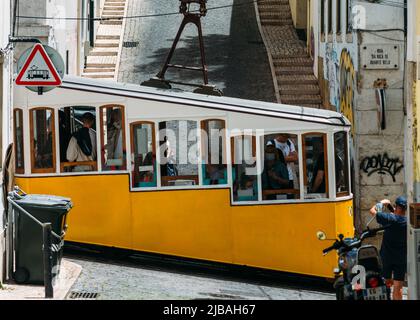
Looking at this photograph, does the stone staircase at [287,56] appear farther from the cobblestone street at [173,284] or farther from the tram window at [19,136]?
the tram window at [19,136]

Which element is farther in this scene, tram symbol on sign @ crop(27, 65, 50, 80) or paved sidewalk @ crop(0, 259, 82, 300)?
tram symbol on sign @ crop(27, 65, 50, 80)

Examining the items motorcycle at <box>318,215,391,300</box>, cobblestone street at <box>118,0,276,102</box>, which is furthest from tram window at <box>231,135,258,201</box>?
cobblestone street at <box>118,0,276,102</box>

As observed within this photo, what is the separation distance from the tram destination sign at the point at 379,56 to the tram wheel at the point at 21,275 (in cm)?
1035

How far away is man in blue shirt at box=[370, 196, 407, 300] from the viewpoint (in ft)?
47.0

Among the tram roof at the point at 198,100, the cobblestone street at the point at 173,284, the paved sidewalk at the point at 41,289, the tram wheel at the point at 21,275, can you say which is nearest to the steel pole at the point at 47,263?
the paved sidewalk at the point at 41,289

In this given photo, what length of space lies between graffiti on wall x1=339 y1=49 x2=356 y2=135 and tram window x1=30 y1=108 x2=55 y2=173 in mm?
8256

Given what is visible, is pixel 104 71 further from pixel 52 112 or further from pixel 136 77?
pixel 52 112

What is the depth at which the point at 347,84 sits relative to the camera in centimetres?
2436

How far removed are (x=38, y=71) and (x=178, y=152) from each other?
2.75 meters

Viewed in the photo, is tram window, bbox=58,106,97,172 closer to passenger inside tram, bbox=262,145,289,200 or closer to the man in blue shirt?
passenger inside tram, bbox=262,145,289,200

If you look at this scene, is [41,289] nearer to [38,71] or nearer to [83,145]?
[38,71]

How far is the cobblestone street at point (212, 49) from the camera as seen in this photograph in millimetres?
33250

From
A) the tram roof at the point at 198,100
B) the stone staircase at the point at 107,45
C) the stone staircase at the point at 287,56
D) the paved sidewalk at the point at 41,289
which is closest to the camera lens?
the paved sidewalk at the point at 41,289

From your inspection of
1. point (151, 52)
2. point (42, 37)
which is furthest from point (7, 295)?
point (151, 52)
